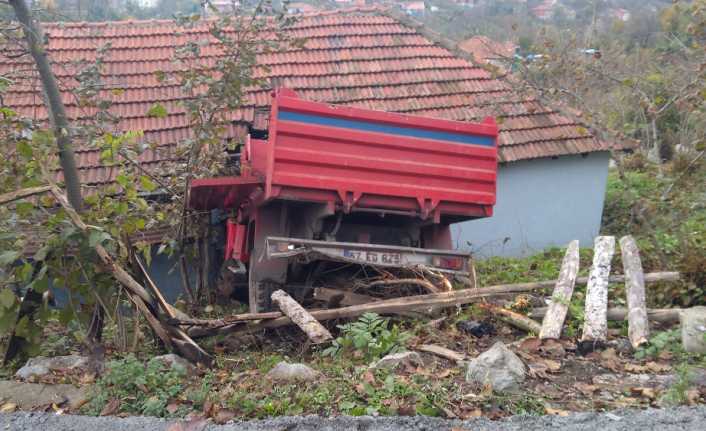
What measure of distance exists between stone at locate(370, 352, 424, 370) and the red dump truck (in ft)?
4.78

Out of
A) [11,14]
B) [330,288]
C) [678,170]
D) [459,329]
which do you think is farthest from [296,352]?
[678,170]

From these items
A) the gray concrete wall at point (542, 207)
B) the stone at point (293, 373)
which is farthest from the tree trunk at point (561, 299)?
the gray concrete wall at point (542, 207)

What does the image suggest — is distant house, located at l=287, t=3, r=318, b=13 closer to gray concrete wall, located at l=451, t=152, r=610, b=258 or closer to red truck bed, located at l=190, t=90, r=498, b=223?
red truck bed, located at l=190, t=90, r=498, b=223

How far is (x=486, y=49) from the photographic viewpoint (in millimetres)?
14492

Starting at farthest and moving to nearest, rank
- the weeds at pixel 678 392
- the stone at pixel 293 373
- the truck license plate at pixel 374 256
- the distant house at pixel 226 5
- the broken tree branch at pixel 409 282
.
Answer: the distant house at pixel 226 5, the broken tree branch at pixel 409 282, the truck license plate at pixel 374 256, the stone at pixel 293 373, the weeds at pixel 678 392

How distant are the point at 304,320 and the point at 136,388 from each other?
1.51m

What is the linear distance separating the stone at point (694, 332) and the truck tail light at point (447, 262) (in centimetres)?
198

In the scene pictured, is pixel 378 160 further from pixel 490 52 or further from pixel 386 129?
pixel 490 52

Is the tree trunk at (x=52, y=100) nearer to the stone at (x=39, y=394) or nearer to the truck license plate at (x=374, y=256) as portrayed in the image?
the stone at (x=39, y=394)

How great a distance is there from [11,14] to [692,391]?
637 cm

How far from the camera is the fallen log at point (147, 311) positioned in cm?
548

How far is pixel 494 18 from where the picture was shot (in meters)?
28.2

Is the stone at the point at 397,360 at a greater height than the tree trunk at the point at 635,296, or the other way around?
the tree trunk at the point at 635,296

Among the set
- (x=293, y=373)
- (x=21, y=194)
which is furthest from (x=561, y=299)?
(x=21, y=194)
